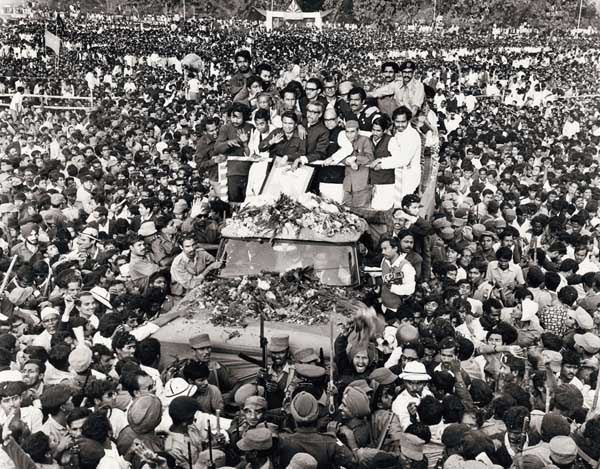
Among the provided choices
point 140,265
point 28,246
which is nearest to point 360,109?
point 140,265

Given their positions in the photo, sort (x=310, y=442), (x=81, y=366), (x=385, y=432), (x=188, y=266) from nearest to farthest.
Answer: (x=310, y=442) < (x=385, y=432) < (x=81, y=366) < (x=188, y=266)

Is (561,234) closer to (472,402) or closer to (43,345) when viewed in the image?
(472,402)

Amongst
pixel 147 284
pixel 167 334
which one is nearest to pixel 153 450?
pixel 167 334

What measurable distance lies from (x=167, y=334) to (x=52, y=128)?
1510 centimetres

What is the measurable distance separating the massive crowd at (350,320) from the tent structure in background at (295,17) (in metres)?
37.9

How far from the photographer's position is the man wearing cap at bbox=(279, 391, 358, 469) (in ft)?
16.8

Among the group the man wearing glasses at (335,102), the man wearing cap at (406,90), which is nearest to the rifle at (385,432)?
the man wearing glasses at (335,102)

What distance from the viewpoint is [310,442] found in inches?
203

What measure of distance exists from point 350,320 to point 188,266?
95.8 inches

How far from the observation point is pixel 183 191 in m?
12.6

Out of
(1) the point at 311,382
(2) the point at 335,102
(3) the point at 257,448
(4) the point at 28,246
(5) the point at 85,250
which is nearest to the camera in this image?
(3) the point at 257,448

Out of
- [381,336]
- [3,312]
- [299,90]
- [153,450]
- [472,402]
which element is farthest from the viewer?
[299,90]

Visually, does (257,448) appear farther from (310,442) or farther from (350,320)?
(350,320)

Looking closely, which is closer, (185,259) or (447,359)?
(447,359)
